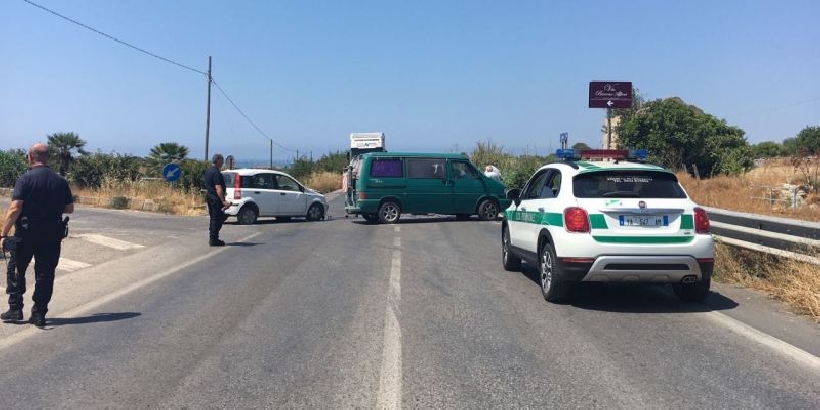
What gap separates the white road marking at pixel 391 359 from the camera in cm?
483

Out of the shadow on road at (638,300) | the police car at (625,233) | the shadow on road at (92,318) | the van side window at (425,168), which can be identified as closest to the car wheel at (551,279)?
the police car at (625,233)

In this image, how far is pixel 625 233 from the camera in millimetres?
7598

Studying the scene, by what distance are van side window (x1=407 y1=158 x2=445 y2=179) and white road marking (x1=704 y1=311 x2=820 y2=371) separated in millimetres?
13159

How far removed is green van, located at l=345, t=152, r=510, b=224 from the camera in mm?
20016

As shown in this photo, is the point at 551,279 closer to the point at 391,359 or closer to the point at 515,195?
the point at 515,195

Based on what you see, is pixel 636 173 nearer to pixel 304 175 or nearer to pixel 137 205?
pixel 137 205

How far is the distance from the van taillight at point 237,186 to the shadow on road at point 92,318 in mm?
12285

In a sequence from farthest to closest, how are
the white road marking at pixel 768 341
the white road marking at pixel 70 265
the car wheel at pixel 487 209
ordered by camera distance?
the car wheel at pixel 487 209 → the white road marking at pixel 70 265 → the white road marking at pixel 768 341

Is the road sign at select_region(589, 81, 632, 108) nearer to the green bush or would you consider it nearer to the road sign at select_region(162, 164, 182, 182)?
the road sign at select_region(162, 164, 182, 182)

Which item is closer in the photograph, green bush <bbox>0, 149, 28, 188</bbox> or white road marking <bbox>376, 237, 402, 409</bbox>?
white road marking <bbox>376, 237, 402, 409</bbox>

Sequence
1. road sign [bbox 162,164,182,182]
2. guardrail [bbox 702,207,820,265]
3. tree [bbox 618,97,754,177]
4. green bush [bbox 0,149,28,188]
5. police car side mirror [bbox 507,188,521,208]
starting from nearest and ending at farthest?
guardrail [bbox 702,207,820,265], police car side mirror [bbox 507,188,521,208], road sign [bbox 162,164,182,182], green bush [bbox 0,149,28,188], tree [bbox 618,97,754,177]

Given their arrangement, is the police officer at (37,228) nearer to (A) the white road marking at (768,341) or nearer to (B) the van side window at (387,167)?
(A) the white road marking at (768,341)

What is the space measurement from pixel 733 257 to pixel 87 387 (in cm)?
870

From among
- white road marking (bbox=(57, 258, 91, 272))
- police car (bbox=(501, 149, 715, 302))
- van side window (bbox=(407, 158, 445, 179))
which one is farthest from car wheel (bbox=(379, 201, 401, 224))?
police car (bbox=(501, 149, 715, 302))
